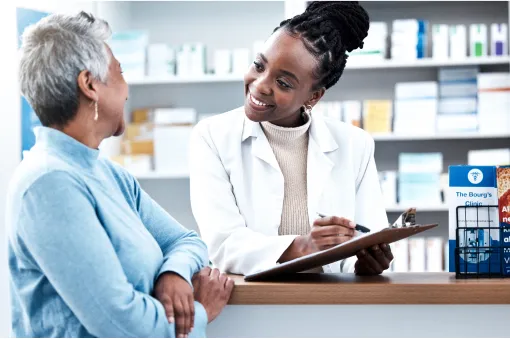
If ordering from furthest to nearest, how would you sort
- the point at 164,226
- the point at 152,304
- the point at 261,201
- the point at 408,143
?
1. the point at 408,143
2. the point at 261,201
3. the point at 164,226
4. the point at 152,304

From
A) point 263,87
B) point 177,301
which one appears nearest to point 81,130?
point 177,301

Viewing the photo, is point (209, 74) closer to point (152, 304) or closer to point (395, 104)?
point (395, 104)

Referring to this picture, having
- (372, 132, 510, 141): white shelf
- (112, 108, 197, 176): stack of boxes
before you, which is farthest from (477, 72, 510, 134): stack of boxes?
(112, 108, 197, 176): stack of boxes

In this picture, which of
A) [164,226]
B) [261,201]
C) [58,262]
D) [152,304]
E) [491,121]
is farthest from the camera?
[491,121]

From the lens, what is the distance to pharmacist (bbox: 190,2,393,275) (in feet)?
7.02

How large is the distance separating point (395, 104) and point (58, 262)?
11.0 ft

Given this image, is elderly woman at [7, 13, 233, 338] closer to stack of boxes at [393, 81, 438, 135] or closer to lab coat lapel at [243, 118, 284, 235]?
lab coat lapel at [243, 118, 284, 235]

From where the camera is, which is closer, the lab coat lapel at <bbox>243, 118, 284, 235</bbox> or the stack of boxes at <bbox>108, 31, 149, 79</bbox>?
the lab coat lapel at <bbox>243, 118, 284, 235</bbox>

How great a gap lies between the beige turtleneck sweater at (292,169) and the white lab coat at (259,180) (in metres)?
0.03

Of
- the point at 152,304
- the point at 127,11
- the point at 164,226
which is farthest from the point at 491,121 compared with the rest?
the point at 152,304

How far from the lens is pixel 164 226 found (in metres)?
1.79

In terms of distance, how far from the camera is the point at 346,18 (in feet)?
7.22

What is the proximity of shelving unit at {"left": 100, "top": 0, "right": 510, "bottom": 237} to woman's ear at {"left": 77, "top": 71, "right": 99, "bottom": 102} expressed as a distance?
3.02 m

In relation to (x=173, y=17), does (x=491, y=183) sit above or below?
below
